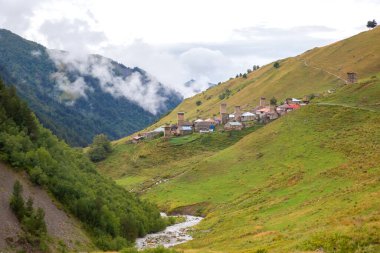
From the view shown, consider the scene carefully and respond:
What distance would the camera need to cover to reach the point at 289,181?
9344 cm

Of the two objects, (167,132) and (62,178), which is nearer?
(62,178)

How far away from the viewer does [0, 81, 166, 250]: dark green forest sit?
64000mm

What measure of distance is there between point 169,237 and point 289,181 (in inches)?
1047

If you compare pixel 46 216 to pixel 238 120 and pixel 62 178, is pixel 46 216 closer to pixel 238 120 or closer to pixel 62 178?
pixel 62 178

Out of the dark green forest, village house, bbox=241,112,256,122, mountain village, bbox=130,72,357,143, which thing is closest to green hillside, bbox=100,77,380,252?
mountain village, bbox=130,72,357,143

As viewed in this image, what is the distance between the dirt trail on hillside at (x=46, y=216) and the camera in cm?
5041

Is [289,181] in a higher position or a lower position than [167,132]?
lower

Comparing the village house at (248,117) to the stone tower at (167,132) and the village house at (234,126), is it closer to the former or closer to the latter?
the village house at (234,126)

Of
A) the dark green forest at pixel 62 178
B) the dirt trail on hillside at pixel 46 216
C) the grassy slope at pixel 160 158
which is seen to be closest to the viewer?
the dirt trail on hillside at pixel 46 216

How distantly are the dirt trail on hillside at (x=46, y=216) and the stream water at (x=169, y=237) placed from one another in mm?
12117

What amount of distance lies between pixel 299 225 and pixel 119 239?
24.3m

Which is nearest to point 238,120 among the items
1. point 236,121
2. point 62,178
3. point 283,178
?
point 236,121

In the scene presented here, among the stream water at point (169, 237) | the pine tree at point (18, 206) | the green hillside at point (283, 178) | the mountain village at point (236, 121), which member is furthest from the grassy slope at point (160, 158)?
the pine tree at point (18, 206)

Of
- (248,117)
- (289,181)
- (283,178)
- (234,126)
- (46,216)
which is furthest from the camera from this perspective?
(248,117)
